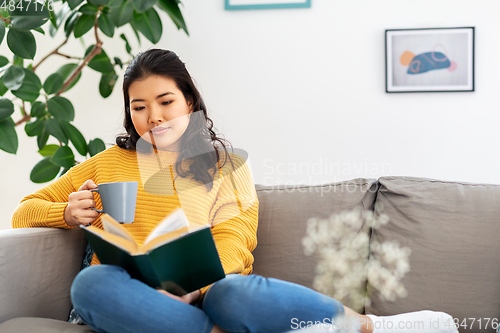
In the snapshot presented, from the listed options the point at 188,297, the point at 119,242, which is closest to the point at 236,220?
the point at 188,297

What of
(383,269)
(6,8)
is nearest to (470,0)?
(383,269)

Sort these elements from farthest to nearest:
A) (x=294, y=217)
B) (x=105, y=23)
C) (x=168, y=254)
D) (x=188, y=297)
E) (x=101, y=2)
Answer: (x=105, y=23)
(x=101, y=2)
(x=294, y=217)
(x=188, y=297)
(x=168, y=254)

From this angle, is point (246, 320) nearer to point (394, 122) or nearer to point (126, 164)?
point (126, 164)

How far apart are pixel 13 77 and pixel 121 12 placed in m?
0.44

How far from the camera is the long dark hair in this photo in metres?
1.14

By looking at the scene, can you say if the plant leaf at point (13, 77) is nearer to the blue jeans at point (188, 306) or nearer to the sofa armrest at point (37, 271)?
the sofa armrest at point (37, 271)

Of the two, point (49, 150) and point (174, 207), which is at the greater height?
point (49, 150)

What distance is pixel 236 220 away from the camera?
113cm

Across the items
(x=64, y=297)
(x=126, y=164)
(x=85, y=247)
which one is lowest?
(x=64, y=297)

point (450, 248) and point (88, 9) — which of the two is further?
point (88, 9)

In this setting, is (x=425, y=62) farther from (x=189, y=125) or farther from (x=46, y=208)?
(x=46, y=208)

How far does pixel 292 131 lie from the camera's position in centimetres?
178

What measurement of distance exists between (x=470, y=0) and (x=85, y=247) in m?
1.68

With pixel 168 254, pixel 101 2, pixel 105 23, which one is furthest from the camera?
pixel 105 23
